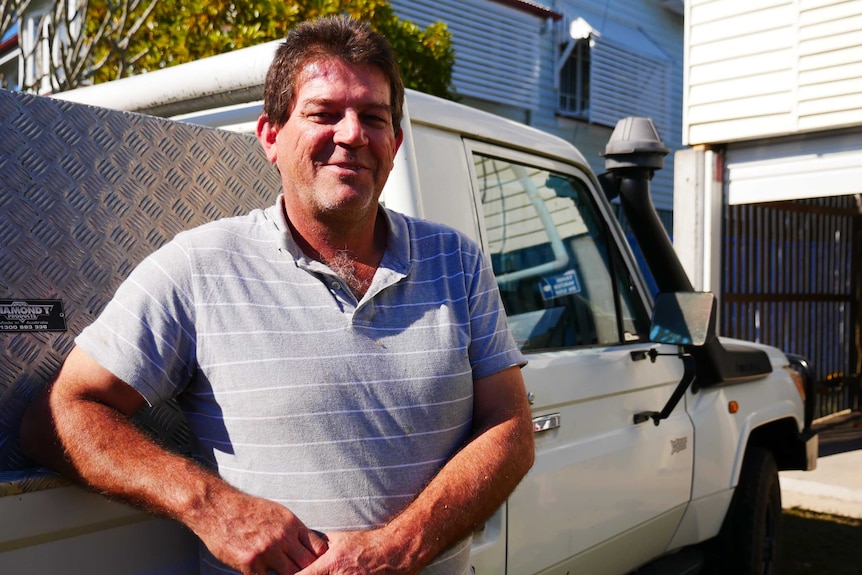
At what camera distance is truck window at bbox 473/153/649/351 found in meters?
3.10

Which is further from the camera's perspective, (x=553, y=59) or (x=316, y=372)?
(x=553, y=59)

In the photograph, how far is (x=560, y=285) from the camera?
3301 millimetres

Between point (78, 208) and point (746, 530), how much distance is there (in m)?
3.37

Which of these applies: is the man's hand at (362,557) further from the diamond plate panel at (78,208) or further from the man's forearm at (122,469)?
the diamond plate panel at (78,208)

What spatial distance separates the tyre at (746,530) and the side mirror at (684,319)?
1.19 metres

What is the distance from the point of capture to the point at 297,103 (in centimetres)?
206

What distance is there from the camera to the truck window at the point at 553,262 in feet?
10.2

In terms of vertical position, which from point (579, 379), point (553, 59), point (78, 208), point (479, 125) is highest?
point (553, 59)

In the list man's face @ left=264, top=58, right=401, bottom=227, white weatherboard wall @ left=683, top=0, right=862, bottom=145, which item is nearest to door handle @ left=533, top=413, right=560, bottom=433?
man's face @ left=264, top=58, right=401, bottom=227

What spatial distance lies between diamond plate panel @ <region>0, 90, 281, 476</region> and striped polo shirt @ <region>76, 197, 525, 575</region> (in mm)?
135

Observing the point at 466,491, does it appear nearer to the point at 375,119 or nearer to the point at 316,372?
the point at 316,372

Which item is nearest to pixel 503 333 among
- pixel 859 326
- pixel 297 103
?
pixel 297 103

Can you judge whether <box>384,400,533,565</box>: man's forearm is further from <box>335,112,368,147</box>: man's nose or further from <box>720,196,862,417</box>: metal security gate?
<box>720,196,862,417</box>: metal security gate

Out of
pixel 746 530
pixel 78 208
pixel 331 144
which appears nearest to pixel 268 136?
pixel 331 144
